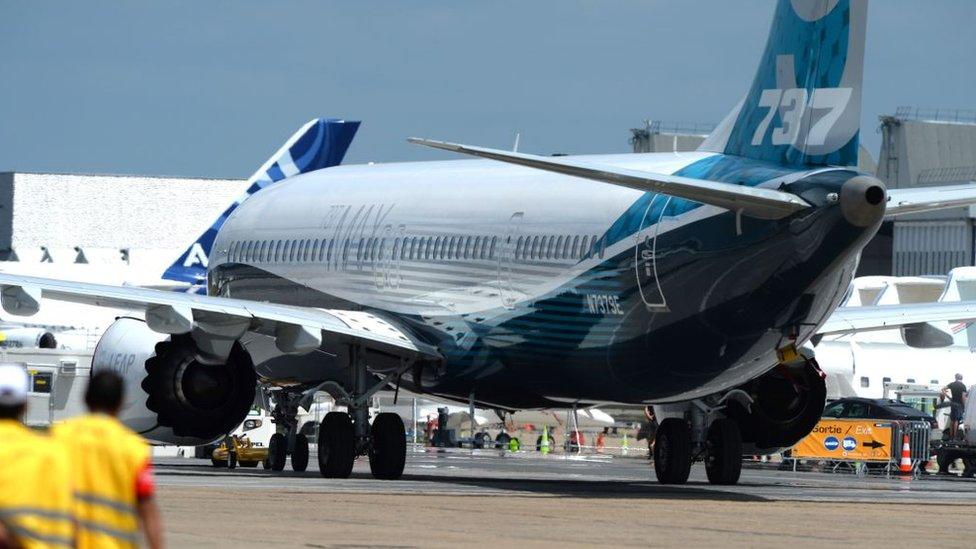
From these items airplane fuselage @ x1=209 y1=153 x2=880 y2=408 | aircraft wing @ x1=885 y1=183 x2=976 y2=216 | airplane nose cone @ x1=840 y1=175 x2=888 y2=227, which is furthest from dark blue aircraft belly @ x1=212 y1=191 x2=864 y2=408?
aircraft wing @ x1=885 y1=183 x2=976 y2=216

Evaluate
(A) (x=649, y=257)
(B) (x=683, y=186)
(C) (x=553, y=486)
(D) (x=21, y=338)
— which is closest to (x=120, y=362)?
(C) (x=553, y=486)

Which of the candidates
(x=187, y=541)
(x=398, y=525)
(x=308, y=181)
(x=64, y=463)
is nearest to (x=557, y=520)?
(x=398, y=525)

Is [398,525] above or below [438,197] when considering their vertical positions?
below

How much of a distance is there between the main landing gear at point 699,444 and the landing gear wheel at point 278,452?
7232 mm

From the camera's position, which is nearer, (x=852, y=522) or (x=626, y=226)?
(x=852, y=522)

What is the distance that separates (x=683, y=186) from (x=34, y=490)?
1329 cm

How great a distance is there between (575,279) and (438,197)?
466 centimetres

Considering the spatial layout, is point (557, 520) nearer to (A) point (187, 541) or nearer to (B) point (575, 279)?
(A) point (187, 541)

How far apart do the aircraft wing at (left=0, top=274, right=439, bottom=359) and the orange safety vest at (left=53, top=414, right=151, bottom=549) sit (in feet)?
47.2

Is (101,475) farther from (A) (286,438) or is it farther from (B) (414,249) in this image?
(A) (286,438)

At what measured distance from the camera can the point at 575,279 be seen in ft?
83.0

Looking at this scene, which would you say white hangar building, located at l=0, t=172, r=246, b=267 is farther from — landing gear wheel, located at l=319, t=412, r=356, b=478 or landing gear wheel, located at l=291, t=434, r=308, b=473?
landing gear wheel, located at l=319, t=412, r=356, b=478

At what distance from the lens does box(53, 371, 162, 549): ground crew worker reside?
8.68m

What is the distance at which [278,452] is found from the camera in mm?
31688
